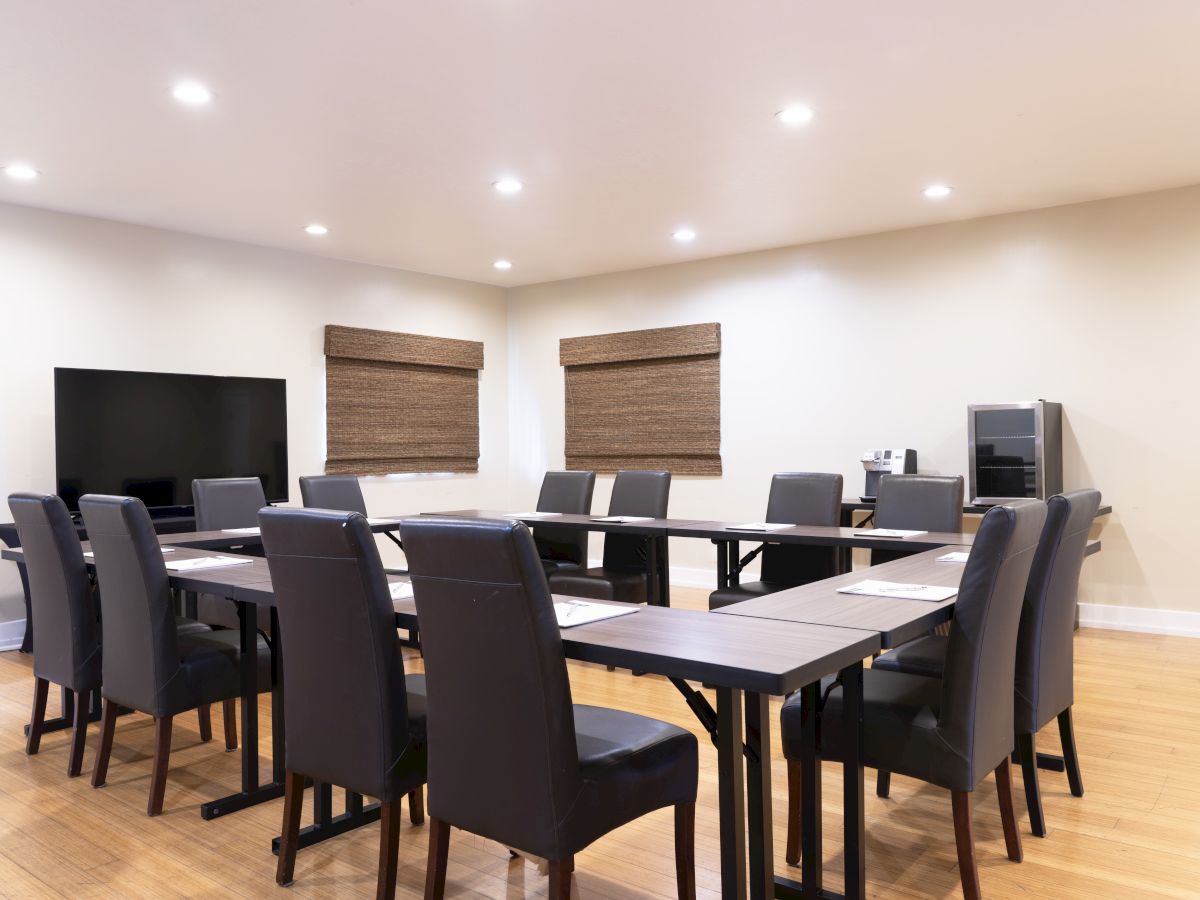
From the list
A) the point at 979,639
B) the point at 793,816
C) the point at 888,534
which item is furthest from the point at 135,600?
the point at 888,534

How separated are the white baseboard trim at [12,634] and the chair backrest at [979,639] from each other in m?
5.10

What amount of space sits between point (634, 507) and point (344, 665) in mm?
3271

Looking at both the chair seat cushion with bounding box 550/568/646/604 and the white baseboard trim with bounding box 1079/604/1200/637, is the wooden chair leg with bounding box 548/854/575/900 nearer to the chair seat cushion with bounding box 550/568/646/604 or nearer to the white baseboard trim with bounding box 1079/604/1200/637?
the chair seat cushion with bounding box 550/568/646/604

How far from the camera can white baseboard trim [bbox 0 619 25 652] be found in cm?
514

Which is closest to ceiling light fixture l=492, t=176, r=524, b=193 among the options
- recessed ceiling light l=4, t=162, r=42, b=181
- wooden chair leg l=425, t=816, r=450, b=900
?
recessed ceiling light l=4, t=162, r=42, b=181

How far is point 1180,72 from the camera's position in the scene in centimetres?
350

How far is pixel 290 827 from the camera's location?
2.29m

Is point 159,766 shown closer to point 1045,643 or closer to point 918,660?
point 918,660

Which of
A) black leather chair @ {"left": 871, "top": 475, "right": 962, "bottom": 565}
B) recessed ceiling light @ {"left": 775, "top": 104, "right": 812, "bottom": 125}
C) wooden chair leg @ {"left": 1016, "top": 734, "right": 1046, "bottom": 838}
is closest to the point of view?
wooden chair leg @ {"left": 1016, "top": 734, "right": 1046, "bottom": 838}

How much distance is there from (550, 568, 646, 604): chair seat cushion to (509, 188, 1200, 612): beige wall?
2.31 meters

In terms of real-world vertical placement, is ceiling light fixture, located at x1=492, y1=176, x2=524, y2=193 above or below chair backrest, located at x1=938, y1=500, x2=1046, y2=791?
above

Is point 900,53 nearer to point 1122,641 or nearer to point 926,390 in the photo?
point 926,390

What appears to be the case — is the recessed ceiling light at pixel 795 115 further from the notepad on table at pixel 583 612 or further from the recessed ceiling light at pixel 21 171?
the recessed ceiling light at pixel 21 171

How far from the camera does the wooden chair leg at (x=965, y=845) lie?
2059 mm
